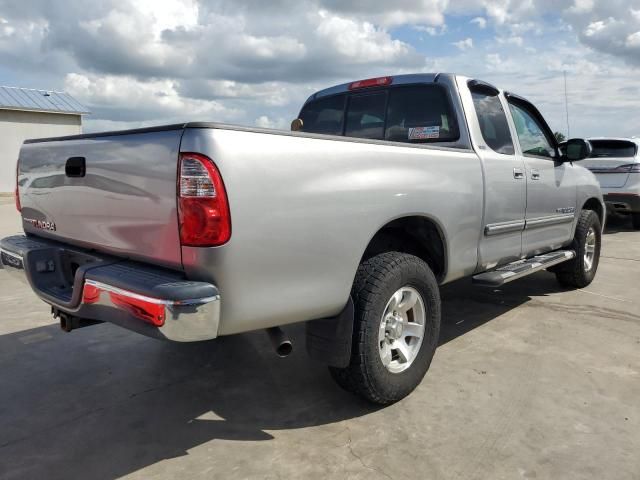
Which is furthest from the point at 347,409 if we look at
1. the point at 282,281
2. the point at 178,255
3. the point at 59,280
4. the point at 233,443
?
the point at 59,280

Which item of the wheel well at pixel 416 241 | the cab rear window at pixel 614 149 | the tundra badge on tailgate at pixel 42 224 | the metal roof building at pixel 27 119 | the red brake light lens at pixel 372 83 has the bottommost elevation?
the wheel well at pixel 416 241

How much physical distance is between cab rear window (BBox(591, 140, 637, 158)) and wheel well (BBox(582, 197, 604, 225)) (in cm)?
481

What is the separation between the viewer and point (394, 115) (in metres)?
4.05

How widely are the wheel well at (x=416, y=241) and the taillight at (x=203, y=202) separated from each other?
121 centimetres

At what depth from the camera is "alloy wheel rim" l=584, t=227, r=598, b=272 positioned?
224 inches

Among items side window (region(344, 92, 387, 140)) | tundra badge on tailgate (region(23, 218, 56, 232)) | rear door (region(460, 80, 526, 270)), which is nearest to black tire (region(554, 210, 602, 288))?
rear door (region(460, 80, 526, 270))

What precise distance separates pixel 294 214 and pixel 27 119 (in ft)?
75.5

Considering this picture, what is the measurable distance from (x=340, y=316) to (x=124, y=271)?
1.05 metres

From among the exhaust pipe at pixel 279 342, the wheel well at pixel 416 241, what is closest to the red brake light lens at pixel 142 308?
the exhaust pipe at pixel 279 342

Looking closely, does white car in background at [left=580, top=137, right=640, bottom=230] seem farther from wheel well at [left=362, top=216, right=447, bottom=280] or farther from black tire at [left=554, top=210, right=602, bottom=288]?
wheel well at [left=362, top=216, right=447, bottom=280]

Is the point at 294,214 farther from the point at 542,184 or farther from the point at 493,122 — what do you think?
the point at 542,184

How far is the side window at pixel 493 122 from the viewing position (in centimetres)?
397

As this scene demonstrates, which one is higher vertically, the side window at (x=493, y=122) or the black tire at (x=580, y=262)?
the side window at (x=493, y=122)

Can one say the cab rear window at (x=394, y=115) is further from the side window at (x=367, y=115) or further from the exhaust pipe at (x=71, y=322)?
the exhaust pipe at (x=71, y=322)
